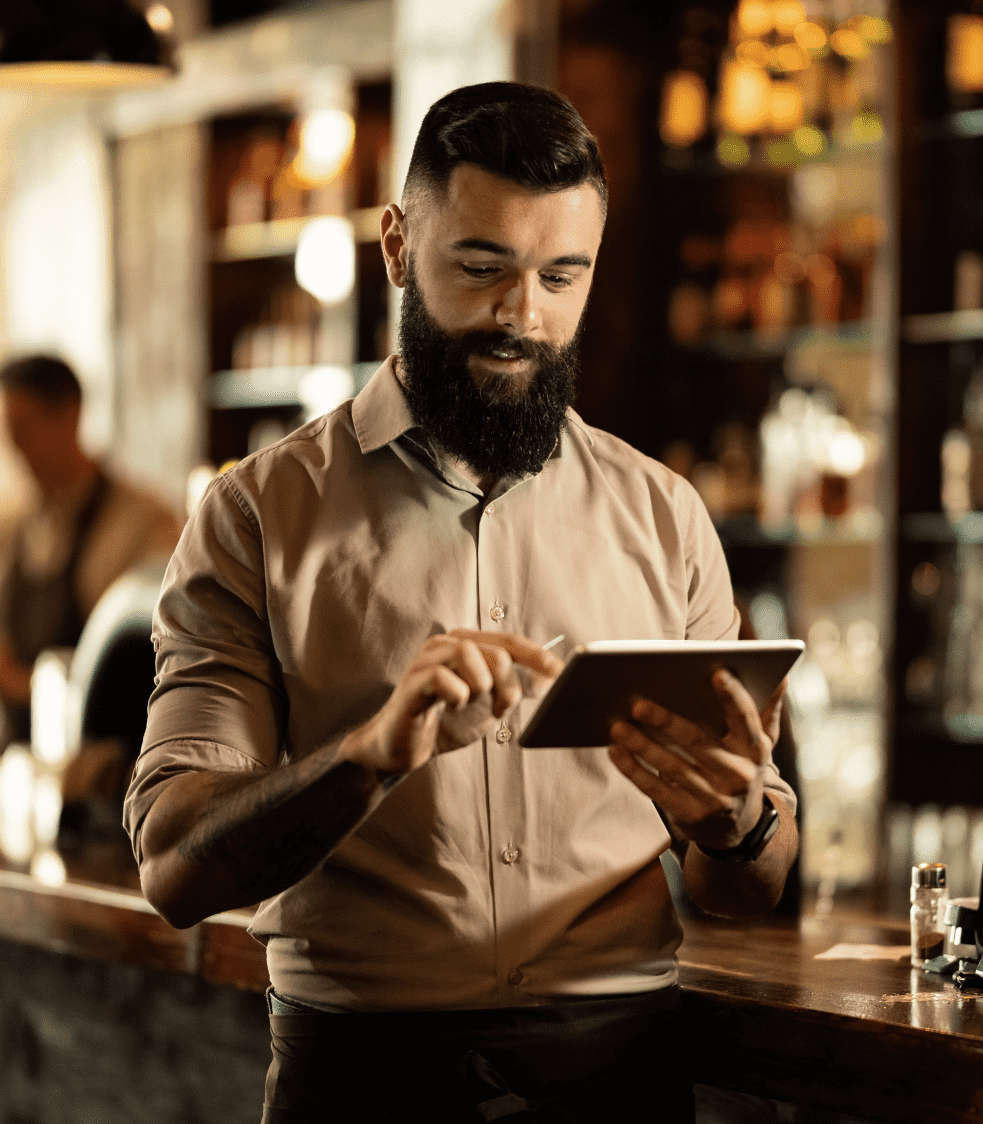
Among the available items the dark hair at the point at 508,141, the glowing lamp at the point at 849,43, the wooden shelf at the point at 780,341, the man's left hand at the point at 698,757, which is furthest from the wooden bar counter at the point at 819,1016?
the glowing lamp at the point at 849,43

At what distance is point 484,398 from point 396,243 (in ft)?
0.70

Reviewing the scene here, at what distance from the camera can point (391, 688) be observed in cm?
151

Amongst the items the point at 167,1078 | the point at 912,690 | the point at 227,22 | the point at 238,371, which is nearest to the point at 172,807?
the point at 167,1078

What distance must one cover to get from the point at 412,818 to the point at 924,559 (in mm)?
2688

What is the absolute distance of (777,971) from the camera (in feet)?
5.78

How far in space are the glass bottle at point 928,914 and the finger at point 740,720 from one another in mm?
488

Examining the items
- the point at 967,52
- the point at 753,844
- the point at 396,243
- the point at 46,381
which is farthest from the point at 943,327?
the point at 753,844

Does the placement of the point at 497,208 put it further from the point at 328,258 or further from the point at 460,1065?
the point at 328,258

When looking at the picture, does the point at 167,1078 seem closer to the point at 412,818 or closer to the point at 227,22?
the point at 412,818

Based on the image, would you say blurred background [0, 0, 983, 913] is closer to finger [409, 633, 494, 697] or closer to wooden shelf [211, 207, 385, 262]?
wooden shelf [211, 207, 385, 262]

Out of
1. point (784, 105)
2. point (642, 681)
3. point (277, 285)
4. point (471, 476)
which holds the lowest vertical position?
point (642, 681)

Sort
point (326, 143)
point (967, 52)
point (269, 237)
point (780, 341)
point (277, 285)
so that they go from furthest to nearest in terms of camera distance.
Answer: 1. point (277, 285)
2. point (269, 237)
3. point (326, 143)
4. point (780, 341)
5. point (967, 52)

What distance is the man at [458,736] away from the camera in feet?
4.75

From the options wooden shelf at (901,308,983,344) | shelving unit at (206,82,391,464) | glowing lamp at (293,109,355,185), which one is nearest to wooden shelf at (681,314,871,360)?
wooden shelf at (901,308,983,344)
